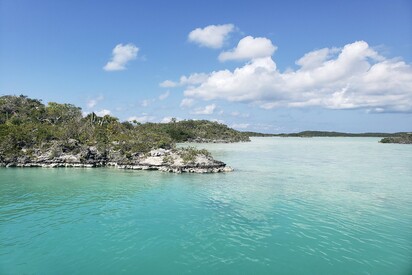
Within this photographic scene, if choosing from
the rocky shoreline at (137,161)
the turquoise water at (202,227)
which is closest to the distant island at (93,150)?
the rocky shoreline at (137,161)

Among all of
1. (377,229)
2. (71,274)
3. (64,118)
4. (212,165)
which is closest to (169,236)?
(71,274)

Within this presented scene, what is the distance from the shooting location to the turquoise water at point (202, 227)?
15656 mm

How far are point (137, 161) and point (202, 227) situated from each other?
101ft

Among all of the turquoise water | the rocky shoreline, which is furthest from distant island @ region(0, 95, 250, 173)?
the turquoise water

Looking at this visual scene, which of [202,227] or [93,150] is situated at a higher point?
[93,150]

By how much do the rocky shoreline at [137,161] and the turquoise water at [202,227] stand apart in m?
8.67

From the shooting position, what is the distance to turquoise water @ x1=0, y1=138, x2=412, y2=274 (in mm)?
15656

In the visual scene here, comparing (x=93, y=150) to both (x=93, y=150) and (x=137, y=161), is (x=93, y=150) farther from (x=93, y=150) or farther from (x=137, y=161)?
(x=137, y=161)

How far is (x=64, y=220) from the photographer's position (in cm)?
2191

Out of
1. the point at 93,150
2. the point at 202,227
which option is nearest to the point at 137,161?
the point at 93,150

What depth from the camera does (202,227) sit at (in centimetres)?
2089

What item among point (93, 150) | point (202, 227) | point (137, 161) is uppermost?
point (93, 150)

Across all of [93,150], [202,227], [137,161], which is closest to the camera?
[202,227]

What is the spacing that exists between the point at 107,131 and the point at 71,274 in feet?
166
